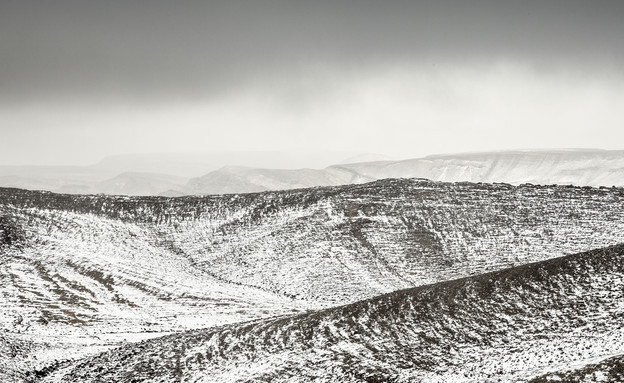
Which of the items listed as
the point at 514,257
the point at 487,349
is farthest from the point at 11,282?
the point at 514,257

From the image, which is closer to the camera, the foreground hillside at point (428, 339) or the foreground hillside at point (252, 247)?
the foreground hillside at point (428, 339)

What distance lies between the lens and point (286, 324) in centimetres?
3247

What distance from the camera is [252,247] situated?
60.4 m

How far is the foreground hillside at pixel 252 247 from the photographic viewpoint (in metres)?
43.8

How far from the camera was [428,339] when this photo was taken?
2802 cm

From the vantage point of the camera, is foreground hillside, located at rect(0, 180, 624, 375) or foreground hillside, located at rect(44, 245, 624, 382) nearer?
foreground hillside, located at rect(44, 245, 624, 382)

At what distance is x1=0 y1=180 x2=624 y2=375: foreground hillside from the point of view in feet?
144

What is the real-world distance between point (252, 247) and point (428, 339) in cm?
3462

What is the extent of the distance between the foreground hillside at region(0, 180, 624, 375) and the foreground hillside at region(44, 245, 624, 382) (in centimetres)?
784

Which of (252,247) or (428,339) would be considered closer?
(428,339)

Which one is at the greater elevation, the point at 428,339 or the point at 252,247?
the point at 252,247

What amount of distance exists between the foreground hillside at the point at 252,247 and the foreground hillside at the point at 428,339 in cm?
784

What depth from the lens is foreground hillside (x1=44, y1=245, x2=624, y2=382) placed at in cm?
2433

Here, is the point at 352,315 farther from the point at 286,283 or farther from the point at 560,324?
the point at 286,283
